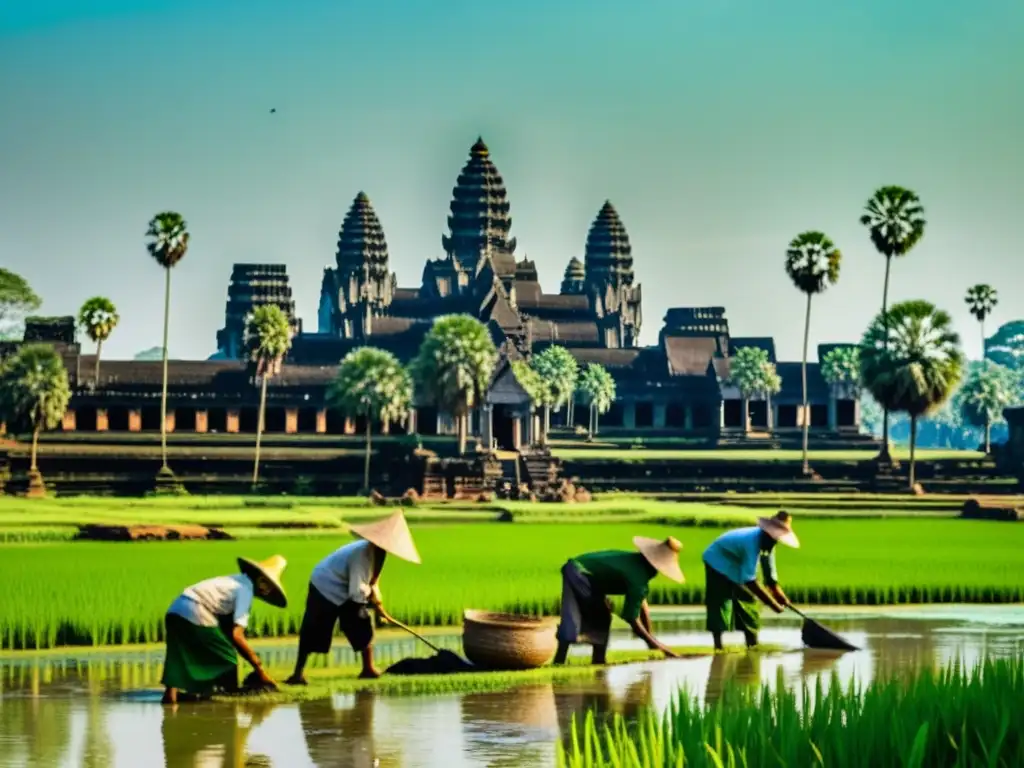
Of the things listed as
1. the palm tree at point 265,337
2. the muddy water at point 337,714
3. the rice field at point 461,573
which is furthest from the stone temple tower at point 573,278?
the muddy water at point 337,714

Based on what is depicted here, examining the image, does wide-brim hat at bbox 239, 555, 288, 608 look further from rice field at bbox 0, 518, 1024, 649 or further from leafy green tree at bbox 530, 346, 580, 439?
leafy green tree at bbox 530, 346, 580, 439

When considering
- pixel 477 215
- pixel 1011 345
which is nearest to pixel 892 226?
pixel 477 215

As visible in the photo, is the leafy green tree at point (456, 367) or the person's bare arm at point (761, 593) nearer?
the person's bare arm at point (761, 593)

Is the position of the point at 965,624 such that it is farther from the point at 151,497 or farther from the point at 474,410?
the point at 474,410

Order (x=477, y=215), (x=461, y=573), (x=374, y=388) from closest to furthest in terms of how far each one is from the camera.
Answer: (x=461, y=573) → (x=374, y=388) → (x=477, y=215)

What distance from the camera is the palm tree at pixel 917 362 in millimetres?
73250

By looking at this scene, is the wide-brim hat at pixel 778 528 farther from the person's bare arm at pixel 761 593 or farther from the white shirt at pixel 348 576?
the white shirt at pixel 348 576

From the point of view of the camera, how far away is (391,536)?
19203mm

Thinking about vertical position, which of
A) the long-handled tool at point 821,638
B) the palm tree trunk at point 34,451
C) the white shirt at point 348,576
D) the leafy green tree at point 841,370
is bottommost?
the long-handled tool at point 821,638

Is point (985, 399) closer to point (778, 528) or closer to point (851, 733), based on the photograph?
point (778, 528)

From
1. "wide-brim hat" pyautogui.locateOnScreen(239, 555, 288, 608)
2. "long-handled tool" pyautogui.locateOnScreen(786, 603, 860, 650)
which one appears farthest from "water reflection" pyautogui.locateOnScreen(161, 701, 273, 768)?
"long-handled tool" pyautogui.locateOnScreen(786, 603, 860, 650)

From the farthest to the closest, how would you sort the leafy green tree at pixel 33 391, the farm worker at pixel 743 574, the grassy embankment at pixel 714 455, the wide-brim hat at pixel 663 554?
the leafy green tree at pixel 33 391 < the grassy embankment at pixel 714 455 < the farm worker at pixel 743 574 < the wide-brim hat at pixel 663 554

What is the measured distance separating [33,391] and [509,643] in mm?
59500

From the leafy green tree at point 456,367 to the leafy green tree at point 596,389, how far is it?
3033 cm
